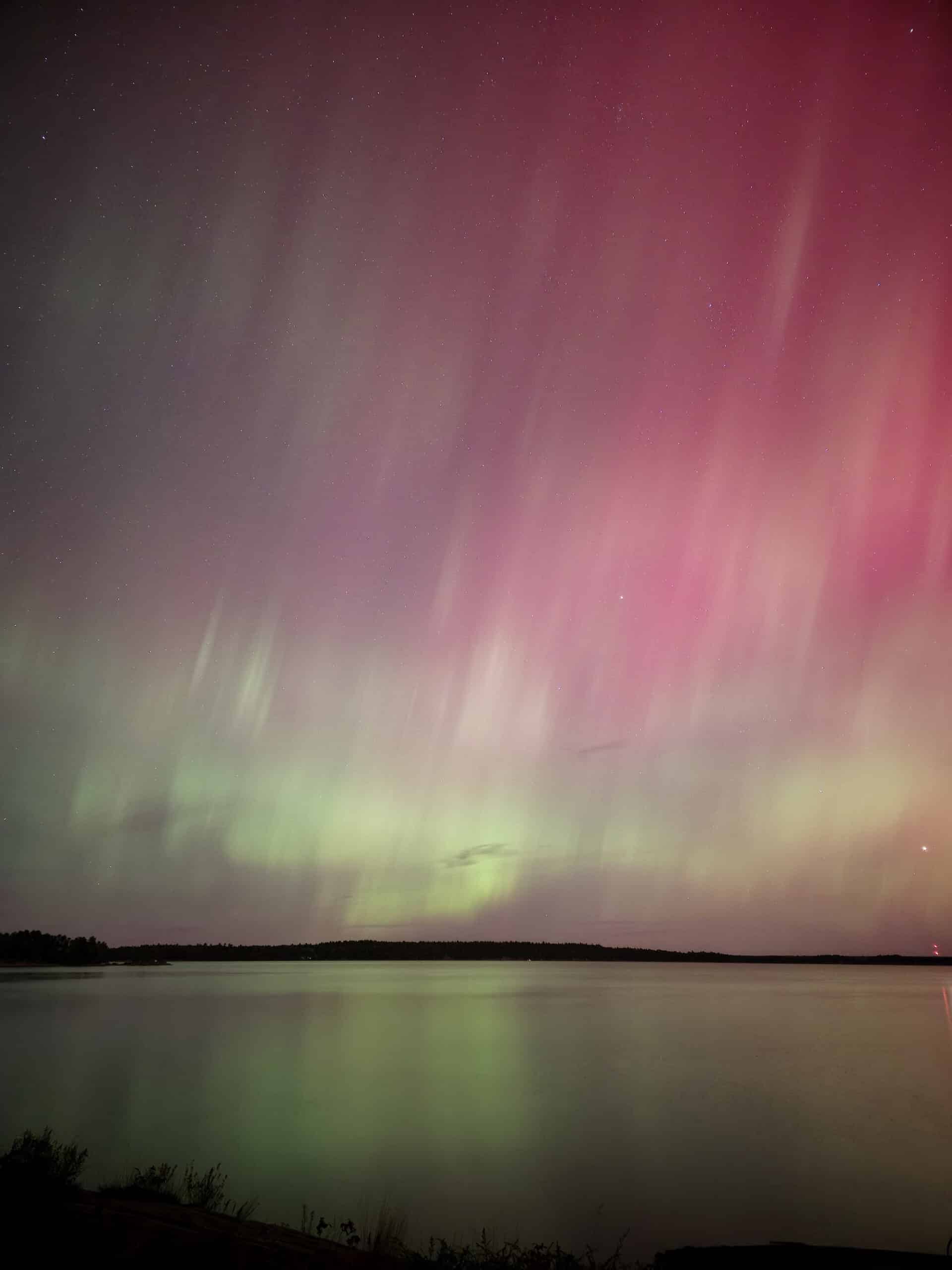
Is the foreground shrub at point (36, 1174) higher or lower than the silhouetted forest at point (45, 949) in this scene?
higher

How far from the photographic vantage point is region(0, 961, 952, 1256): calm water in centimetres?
1550

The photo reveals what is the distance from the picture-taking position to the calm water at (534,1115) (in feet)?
50.9

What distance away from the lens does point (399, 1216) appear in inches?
572

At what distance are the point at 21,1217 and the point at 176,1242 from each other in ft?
5.08

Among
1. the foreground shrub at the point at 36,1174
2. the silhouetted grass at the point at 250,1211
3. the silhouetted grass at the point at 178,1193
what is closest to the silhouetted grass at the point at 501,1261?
the silhouetted grass at the point at 250,1211

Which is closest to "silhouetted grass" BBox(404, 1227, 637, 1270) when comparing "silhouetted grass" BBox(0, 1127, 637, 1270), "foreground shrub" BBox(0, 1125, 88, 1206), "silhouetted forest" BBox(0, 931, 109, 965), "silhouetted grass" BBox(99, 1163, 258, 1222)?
"silhouetted grass" BBox(0, 1127, 637, 1270)

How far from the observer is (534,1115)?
24.4m

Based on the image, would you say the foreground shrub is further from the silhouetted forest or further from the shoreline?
the silhouetted forest

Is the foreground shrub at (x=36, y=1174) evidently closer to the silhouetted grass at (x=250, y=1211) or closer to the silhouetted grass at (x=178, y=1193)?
the silhouetted grass at (x=250, y=1211)

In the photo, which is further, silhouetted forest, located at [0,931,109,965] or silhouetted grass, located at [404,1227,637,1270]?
silhouetted forest, located at [0,931,109,965]

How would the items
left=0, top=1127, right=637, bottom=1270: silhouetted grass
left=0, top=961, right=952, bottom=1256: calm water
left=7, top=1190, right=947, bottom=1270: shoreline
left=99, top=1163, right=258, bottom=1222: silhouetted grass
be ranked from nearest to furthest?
left=7, top=1190, right=947, bottom=1270: shoreline → left=0, top=1127, right=637, bottom=1270: silhouetted grass → left=99, top=1163, right=258, bottom=1222: silhouetted grass → left=0, top=961, right=952, bottom=1256: calm water

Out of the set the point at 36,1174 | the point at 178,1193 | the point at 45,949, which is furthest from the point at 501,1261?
the point at 45,949

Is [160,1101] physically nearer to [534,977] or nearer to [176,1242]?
[176,1242]

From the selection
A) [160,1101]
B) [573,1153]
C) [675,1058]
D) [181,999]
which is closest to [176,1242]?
[573,1153]
